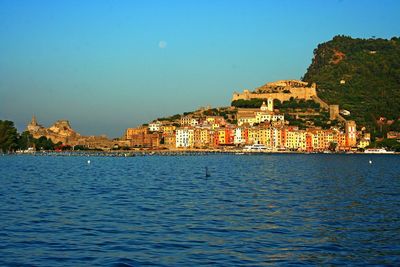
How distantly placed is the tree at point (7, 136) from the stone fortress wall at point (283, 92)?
209 feet

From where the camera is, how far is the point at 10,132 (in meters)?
133

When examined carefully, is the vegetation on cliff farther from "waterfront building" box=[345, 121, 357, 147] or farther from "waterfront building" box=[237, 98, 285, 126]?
"waterfront building" box=[345, 121, 357, 147]

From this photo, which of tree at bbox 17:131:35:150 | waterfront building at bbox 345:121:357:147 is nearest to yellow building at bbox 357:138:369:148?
waterfront building at bbox 345:121:357:147

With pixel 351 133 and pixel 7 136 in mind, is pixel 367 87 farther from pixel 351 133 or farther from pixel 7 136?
pixel 7 136

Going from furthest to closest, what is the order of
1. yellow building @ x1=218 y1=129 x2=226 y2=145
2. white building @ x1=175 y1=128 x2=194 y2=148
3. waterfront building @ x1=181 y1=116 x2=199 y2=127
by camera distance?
waterfront building @ x1=181 y1=116 x2=199 y2=127 < white building @ x1=175 y1=128 x2=194 y2=148 < yellow building @ x1=218 y1=129 x2=226 y2=145

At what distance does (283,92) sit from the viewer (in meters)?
171

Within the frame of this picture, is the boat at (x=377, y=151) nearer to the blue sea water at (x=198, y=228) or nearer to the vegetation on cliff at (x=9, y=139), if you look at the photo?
the vegetation on cliff at (x=9, y=139)

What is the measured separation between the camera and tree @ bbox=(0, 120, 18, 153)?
13112 centimetres

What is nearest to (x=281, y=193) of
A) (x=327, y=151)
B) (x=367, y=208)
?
(x=367, y=208)

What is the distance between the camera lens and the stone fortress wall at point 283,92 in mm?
165750

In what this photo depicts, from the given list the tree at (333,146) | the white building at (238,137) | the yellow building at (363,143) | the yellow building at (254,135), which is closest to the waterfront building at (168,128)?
the white building at (238,137)

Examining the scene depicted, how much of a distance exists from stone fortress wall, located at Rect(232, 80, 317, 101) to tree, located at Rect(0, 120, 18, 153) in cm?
6384

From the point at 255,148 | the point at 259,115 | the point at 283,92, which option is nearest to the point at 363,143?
the point at 255,148

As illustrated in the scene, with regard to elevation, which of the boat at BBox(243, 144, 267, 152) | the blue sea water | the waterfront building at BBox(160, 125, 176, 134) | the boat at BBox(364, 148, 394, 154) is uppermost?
the waterfront building at BBox(160, 125, 176, 134)
